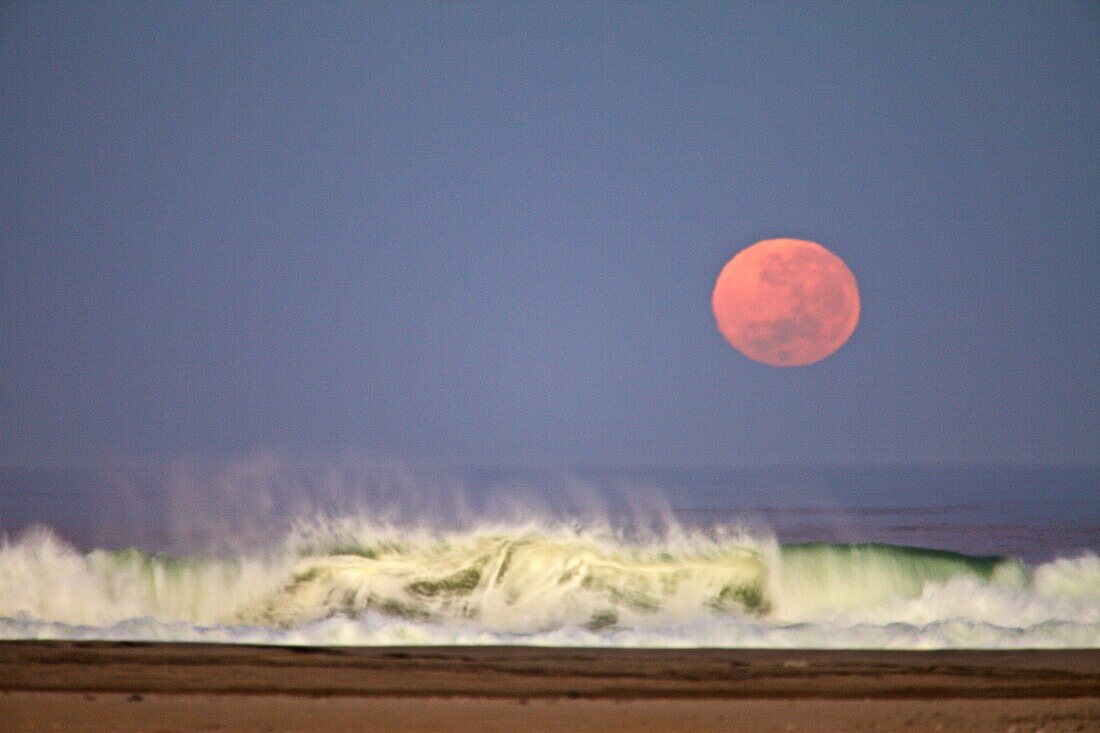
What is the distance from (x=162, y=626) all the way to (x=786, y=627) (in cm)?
248

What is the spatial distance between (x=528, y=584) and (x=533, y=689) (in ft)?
5.08

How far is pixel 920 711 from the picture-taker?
10.8 feet

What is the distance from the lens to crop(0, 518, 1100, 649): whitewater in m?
4.86

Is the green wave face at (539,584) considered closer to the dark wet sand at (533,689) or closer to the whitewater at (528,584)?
the whitewater at (528,584)

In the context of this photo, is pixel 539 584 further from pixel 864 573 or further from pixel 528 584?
pixel 864 573

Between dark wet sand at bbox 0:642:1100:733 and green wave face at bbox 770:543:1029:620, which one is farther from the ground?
green wave face at bbox 770:543:1029:620

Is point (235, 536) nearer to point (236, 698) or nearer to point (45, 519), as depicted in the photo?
point (45, 519)

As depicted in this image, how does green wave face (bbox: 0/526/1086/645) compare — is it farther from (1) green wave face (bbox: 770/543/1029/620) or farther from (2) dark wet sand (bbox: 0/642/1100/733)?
(2) dark wet sand (bbox: 0/642/1100/733)

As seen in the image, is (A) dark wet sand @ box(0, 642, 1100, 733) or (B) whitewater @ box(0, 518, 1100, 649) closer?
(A) dark wet sand @ box(0, 642, 1100, 733)

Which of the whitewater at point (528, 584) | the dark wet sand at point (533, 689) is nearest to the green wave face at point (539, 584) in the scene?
the whitewater at point (528, 584)

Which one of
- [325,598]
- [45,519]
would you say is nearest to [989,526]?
[325,598]

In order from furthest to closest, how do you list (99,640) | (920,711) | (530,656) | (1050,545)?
(1050,545)
(99,640)
(530,656)
(920,711)

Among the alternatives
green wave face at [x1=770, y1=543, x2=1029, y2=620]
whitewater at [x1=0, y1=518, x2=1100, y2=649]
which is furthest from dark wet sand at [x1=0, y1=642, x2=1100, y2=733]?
green wave face at [x1=770, y1=543, x2=1029, y2=620]

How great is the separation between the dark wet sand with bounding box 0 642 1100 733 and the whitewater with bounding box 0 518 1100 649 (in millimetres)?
620
